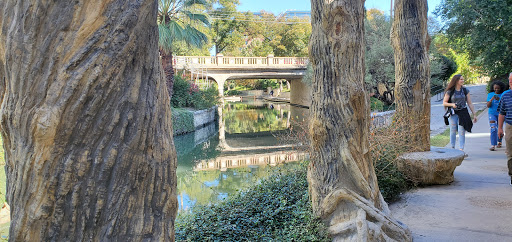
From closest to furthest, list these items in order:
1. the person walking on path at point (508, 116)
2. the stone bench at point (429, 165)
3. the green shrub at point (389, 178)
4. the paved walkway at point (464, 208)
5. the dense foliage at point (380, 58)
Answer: the paved walkway at point (464, 208) < the person walking on path at point (508, 116) < the green shrub at point (389, 178) < the stone bench at point (429, 165) < the dense foliage at point (380, 58)

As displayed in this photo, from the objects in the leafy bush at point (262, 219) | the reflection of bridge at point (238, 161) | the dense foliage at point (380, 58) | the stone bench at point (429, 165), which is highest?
the dense foliage at point (380, 58)

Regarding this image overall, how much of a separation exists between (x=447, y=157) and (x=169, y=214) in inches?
213

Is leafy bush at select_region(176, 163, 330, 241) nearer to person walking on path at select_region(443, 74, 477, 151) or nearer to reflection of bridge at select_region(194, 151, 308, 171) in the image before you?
person walking on path at select_region(443, 74, 477, 151)

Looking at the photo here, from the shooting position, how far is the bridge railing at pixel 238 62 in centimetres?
3027

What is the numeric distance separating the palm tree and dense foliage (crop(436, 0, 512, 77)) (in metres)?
12.0

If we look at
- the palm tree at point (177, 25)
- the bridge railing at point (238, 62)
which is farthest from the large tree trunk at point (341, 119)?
the bridge railing at point (238, 62)

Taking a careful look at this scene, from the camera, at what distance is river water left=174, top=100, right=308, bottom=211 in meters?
7.88

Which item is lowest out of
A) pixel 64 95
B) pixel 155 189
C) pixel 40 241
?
pixel 40 241

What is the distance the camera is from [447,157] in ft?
19.3

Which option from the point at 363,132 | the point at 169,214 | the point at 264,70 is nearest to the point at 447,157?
the point at 363,132

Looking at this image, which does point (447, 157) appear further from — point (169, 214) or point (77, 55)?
point (77, 55)

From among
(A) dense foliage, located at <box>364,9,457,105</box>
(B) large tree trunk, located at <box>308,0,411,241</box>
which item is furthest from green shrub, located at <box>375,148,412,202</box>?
(A) dense foliage, located at <box>364,9,457,105</box>

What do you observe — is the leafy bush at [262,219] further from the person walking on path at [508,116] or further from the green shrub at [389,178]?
the person walking on path at [508,116]

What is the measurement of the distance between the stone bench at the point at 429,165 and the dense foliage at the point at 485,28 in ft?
38.8
